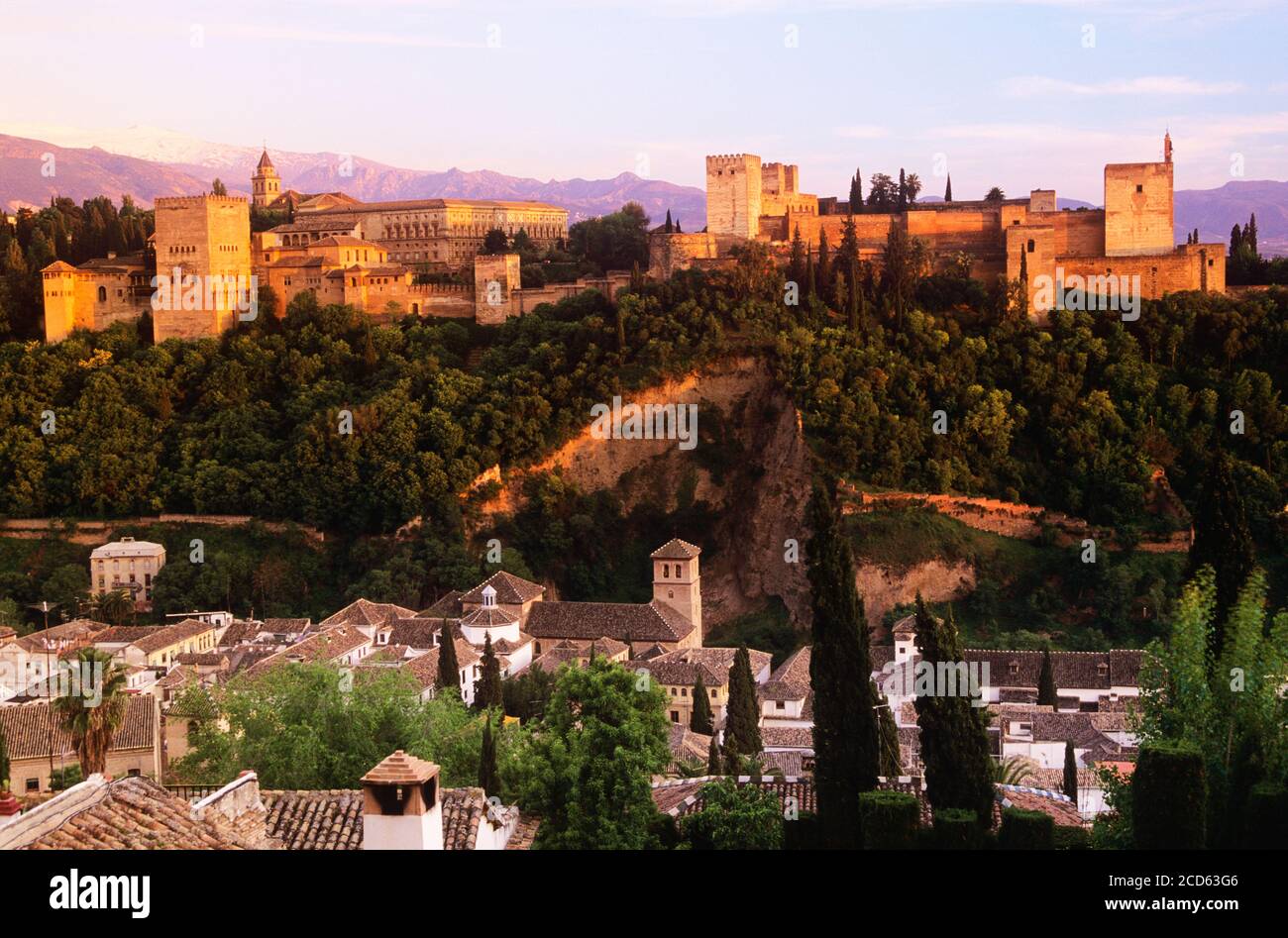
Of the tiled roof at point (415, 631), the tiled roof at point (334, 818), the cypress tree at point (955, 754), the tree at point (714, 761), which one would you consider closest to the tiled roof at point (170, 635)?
the tiled roof at point (415, 631)

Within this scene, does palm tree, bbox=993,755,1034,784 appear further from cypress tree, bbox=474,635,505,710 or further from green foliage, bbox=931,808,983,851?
cypress tree, bbox=474,635,505,710

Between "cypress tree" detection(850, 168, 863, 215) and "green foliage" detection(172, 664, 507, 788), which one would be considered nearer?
"green foliage" detection(172, 664, 507, 788)

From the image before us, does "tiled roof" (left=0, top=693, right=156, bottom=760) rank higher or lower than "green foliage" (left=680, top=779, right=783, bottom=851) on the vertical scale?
lower

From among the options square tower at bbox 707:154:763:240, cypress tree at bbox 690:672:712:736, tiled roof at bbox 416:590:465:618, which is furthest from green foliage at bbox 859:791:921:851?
square tower at bbox 707:154:763:240

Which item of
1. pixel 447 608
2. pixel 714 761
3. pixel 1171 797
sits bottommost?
pixel 714 761

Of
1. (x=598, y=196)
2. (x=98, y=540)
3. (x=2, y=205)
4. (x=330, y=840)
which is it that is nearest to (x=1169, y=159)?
(x=98, y=540)

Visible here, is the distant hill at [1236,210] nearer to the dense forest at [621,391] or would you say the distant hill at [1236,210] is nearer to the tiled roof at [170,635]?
the dense forest at [621,391]

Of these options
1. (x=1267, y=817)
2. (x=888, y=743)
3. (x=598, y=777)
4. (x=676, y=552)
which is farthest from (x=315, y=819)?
(x=676, y=552)

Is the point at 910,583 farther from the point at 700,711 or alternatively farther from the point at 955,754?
the point at 955,754
